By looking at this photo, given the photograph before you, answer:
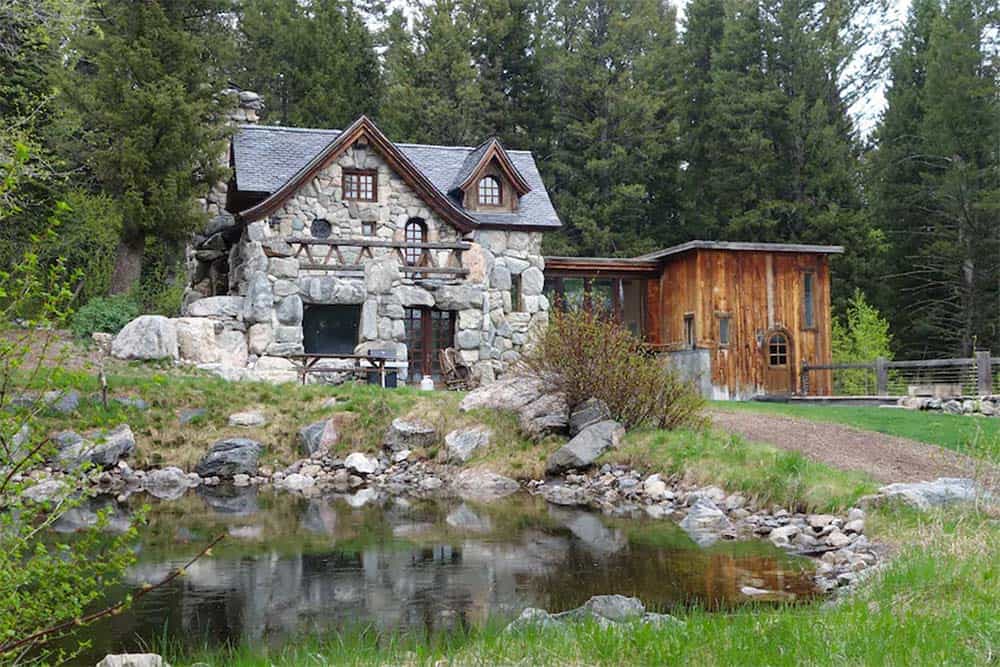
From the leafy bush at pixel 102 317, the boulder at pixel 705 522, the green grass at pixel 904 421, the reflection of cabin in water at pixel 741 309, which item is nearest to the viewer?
the boulder at pixel 705 522

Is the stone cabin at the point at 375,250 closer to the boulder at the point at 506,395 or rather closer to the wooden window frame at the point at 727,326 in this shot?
the wooden window frame at the point at 727,326

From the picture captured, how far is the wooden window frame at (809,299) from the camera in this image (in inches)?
1034

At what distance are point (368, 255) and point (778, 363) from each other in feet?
38.2

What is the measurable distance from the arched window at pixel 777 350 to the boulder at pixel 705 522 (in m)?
14.6

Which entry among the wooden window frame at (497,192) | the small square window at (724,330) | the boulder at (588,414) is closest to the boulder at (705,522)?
the boulder at (588,414)

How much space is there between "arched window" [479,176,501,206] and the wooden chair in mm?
5182

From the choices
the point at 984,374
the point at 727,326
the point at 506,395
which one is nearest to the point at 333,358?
the point at 506,395

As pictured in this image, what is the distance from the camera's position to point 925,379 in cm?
2438

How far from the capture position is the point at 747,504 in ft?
38.9

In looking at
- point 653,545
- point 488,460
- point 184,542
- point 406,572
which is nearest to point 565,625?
point 406,572

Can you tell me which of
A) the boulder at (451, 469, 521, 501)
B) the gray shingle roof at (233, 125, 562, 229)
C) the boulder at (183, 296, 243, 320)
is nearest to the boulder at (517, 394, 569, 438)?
the boulder at (451, 469, 521, 501)

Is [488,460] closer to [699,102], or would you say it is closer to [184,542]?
[184,542]

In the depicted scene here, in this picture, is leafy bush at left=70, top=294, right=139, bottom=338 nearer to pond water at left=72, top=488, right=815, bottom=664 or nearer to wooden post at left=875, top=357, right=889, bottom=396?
pond water at left=72, top=488, right=815, bottom=664

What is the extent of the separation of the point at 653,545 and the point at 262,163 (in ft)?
60.1
